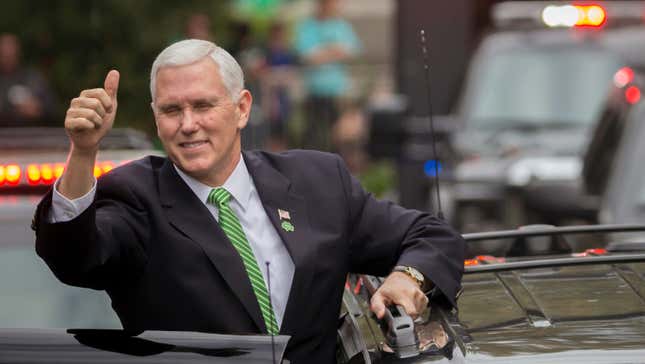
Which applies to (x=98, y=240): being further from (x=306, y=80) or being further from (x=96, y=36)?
(x=306, y=80)

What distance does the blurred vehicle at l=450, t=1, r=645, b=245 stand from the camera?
37.8 ft

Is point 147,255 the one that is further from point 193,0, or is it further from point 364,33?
point 364,33

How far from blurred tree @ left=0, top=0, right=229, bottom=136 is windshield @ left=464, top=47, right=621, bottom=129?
17.5 ft

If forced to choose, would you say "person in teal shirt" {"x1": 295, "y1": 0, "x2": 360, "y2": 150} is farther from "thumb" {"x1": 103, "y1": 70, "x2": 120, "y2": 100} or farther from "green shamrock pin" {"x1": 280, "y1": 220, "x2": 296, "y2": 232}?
"thumb" {"x1": 103, "y1": 70, "x2": 120, "y2": 100}

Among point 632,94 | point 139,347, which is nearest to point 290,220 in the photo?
point 139,347

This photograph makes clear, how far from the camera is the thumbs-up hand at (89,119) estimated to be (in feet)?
12.9

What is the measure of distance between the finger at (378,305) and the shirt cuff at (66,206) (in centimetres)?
66

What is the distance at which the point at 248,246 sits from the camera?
431 cm

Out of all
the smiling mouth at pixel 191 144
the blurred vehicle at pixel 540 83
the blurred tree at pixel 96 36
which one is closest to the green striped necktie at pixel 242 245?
the smiling mouth at pixel 191 144

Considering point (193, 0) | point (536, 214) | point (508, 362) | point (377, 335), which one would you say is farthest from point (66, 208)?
point (193, 0)

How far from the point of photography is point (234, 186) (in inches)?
174

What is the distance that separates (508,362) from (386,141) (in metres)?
7.99

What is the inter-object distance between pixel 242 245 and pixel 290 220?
16cm

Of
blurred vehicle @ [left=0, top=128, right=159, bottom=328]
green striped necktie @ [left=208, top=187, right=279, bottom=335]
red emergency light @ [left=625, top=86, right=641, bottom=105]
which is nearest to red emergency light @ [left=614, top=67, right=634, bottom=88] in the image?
red emergency light @ [left=625, top=86, right=641, bottom=105]
